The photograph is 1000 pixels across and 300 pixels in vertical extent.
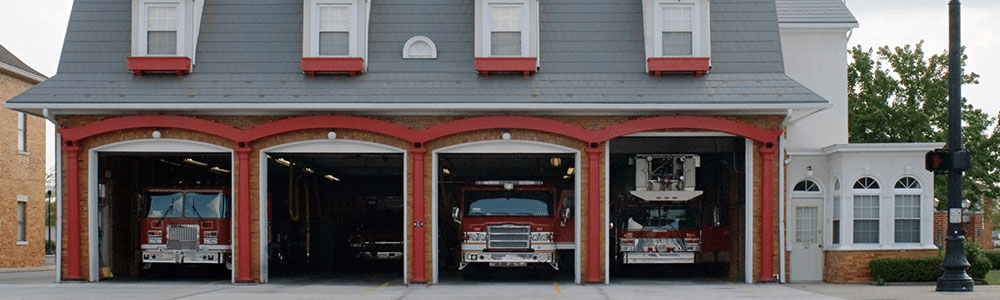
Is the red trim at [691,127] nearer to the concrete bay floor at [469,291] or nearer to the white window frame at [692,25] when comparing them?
the white window frame at [692,25]

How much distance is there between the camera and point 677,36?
25.2m

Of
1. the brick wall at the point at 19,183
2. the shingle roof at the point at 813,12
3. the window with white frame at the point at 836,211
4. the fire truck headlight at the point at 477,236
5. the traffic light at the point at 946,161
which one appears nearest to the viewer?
the traffic light at the point at 946,161

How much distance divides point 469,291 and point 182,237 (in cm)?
801

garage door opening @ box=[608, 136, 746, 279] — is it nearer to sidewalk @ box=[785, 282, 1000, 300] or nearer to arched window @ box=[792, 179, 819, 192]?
arched window @ box=[792, 179, 819, 192]

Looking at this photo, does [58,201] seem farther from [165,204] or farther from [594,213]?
[594,213]

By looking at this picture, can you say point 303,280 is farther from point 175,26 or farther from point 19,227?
point 19,227

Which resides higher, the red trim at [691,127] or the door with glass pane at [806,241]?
the red trim at [691,127]

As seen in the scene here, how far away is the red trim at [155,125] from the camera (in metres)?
24.8

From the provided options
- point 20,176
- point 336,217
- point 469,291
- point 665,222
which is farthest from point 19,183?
point 665,222

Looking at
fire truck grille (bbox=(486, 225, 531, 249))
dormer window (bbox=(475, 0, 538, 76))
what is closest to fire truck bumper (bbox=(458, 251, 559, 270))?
fire truck grille (bbox=(486, 225, 531, 249))

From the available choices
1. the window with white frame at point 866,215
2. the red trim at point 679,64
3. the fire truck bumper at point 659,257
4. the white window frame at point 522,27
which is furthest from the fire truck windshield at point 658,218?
the white window frame at point 522,27

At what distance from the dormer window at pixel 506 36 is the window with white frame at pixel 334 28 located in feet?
8.51

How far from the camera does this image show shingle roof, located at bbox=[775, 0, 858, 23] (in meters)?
30.3

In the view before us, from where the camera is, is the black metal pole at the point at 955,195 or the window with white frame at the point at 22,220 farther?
the window with white frame at the point at 22,220
